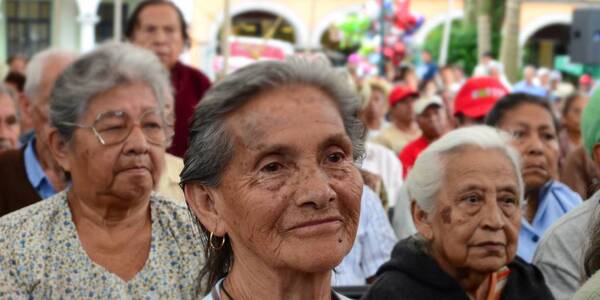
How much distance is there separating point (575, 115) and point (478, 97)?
87.4 inches

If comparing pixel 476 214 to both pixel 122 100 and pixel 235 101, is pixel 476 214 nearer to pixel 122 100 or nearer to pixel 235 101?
pixel 122 100

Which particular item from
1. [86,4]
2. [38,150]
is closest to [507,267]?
[38,150]

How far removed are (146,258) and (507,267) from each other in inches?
49.4

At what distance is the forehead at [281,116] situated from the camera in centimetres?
283

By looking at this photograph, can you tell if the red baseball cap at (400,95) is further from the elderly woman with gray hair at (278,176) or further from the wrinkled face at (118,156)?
the elderly woman with gray hair at (278,176)

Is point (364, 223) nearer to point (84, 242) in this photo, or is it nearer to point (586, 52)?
point (84, 242)

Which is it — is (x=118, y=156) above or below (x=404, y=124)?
above

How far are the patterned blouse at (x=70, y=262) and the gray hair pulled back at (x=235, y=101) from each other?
105 cm

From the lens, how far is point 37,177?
214 inches

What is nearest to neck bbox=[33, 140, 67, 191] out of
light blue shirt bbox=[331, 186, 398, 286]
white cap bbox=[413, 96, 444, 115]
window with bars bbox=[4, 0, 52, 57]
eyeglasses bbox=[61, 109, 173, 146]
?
eyeglasses bbox=[61, 109, 173, 146]

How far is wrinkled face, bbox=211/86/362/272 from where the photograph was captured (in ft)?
9.09

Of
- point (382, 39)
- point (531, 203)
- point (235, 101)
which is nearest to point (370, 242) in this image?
point (531, 203)

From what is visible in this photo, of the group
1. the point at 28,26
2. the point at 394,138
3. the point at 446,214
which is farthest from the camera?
the point at 28,26

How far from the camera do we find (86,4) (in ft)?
76.2
